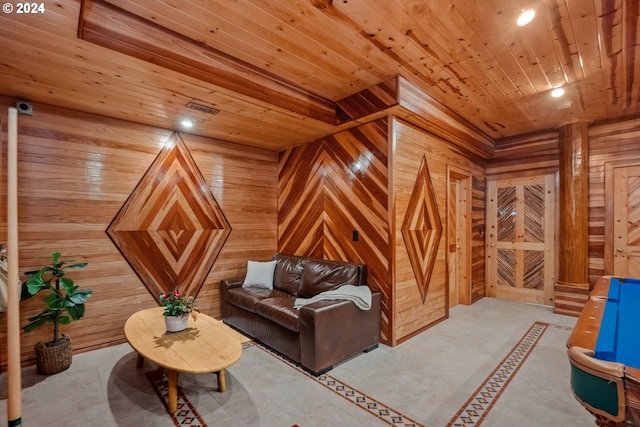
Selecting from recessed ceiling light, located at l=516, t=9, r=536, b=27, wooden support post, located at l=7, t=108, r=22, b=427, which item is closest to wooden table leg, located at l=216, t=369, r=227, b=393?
A: wooden support post, located at l=7, t=108, r=22, b=427

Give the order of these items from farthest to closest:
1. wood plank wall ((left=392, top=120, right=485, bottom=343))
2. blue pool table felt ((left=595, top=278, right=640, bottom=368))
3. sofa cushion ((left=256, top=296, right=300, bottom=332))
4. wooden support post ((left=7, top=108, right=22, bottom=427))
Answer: wood plank wall ((left=392, top=120, right=485, bottom=343)) < sofa cushion ((left=256, top=296, right=300, bottom=332)) < blue pool table felt ((left=595, top=278, right=640, bottom=368)) < wooden support post ((left=7, top=108, right=22, bottom=427))

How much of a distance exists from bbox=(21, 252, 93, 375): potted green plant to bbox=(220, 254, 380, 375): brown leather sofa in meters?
1.57

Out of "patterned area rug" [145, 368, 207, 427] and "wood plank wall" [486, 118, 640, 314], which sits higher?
"wood plank wall" [486, 118, 640, 314]

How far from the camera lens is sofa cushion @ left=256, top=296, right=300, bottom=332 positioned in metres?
2.88

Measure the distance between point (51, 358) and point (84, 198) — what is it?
1.54 metres

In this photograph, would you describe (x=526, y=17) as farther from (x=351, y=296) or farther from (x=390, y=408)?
(x=390, y=408)

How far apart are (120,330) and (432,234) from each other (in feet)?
12.8

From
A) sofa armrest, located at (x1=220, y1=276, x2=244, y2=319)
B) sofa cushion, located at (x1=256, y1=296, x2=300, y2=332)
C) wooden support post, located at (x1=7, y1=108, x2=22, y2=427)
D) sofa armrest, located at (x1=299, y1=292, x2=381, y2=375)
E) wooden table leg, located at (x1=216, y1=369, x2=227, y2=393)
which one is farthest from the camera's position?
sofa armrest, located at (x1=220, y1=276, x2=244, y2=319)

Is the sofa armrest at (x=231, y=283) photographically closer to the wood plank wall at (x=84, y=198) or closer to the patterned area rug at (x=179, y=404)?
the wood plank wall at (x=84, y=198)

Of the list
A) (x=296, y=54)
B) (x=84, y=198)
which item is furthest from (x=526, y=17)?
(x=84, y=198)

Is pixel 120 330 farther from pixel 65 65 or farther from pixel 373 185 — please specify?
pixel 373 185

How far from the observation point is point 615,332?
1653mm

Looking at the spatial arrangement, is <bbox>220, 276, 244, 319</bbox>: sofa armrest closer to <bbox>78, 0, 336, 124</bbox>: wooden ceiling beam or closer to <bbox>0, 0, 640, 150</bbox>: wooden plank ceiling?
<bbox>0, 0, 640, 150</bbox>: wooden plank ceiling

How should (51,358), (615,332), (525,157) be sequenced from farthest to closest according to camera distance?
(525,157) < (51,358) < (615,332)
